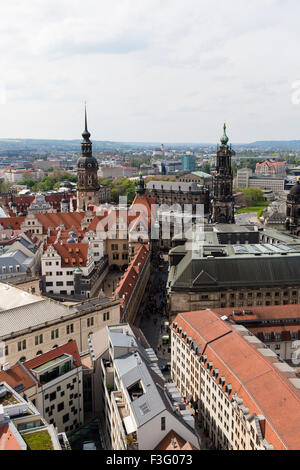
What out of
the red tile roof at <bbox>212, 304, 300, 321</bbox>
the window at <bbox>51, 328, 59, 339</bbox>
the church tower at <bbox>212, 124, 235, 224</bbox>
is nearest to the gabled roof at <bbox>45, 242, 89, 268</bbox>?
the window at <bbox>51, 328, 59, 339</bbox>

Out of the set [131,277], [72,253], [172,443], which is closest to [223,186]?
[72,253]

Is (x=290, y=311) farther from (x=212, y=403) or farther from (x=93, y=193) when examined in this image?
(x=93, y=193)

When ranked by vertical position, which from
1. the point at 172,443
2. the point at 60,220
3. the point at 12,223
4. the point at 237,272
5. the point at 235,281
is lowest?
the point at 172,443

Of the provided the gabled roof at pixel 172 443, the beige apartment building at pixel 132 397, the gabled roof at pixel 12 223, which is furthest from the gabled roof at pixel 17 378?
the gabled roof at pixel 12 223

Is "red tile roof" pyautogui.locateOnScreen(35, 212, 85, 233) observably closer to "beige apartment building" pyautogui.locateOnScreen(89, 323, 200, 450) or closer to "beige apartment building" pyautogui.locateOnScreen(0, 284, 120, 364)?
"beige apartment building" pyautogui.locateOnScreen(0, 284, 120, 364)

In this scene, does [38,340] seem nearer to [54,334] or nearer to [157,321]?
[54,334]

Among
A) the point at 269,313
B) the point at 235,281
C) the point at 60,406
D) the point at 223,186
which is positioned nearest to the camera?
the point at 60,406

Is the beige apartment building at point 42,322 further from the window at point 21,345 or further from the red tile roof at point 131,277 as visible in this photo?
the red tile roof at point 131,277
